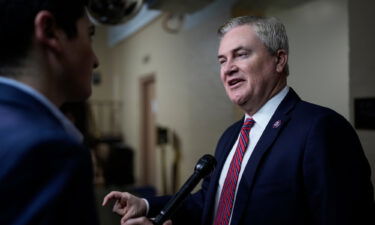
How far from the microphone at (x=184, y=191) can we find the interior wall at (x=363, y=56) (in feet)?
1.76

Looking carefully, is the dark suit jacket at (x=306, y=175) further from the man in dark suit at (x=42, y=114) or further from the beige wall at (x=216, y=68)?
the man in dark suit at (x=42, y=114)

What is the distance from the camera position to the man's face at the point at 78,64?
601 mm

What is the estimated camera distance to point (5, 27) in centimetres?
53

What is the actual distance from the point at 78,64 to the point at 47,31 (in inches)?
3.5

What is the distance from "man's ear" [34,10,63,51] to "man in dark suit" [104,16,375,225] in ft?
2.00

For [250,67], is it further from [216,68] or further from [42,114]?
[42,114]

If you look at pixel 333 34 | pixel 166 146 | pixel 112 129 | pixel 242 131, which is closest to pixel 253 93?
pixel 242 131

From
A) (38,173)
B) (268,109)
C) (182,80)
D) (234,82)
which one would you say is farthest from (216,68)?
(182,80)

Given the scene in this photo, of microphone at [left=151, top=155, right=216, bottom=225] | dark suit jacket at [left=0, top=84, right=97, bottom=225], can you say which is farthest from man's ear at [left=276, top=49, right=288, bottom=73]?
dark suit jacket at [left=0, top=84, right=97, bottom=225]

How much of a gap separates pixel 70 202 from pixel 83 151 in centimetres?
8

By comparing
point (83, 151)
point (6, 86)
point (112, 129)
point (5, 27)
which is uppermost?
point (5, 27)

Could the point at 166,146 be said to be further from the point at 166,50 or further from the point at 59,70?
the point at 59,70

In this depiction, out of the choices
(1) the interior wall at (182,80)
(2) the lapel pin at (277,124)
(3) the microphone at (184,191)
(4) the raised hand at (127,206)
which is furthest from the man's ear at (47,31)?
(1) the interior wall at (182,80)

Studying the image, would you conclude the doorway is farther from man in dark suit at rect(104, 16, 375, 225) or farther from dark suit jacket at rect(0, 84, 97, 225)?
dark suit jacket at rect(0, 84, 97, 225)
